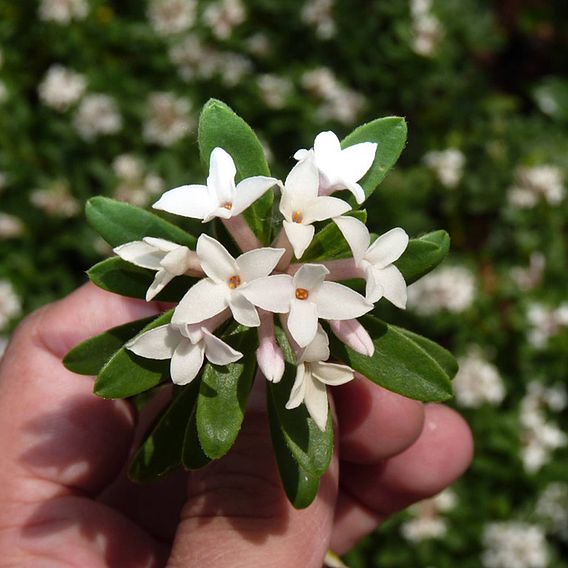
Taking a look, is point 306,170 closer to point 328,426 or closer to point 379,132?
point 379,132

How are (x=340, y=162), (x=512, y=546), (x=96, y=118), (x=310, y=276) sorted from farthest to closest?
(x=96, y=118), (x=512, y=546), (x=340, y=162), (x=310, y=276)

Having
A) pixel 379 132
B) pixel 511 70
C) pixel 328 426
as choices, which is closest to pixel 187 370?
pixel 328 426

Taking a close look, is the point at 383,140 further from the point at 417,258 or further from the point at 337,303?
the point at 337,303

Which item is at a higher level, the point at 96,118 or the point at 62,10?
the point at 62,10

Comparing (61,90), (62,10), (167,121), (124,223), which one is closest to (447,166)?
(167,121)

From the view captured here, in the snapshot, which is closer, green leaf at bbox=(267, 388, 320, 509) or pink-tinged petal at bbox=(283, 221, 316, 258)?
pink-tinged petal at bbox=(283, 221, 316, 258)

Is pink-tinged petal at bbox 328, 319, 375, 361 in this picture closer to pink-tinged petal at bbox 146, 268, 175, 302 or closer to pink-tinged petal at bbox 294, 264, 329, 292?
pink-tinged petal at bbox 294, 264, 329, 292

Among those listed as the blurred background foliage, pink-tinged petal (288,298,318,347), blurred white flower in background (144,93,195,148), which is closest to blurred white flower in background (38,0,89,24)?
the blurred background foliage
